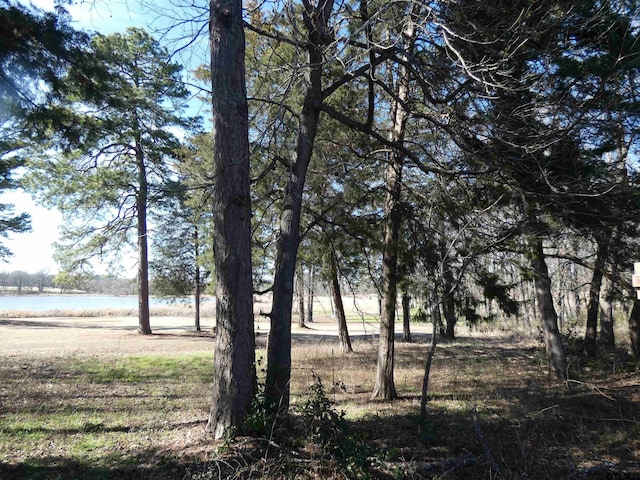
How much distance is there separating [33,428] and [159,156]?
53.9 ft

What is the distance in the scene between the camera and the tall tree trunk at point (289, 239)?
5.50 metres

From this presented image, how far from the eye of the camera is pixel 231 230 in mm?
5047

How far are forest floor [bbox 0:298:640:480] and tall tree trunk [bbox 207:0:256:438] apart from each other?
15.3 inches

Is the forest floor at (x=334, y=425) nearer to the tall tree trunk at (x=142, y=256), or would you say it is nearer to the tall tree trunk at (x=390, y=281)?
the tall tree trunk at (x=390, y=281)

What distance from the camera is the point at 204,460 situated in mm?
4457

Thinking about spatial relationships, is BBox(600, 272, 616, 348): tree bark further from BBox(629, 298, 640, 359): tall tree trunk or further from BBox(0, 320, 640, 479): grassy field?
BBox(0, 320, 640, 479): grassy field

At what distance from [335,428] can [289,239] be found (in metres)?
2.56

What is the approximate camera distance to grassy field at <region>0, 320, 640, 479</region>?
4.40 meters

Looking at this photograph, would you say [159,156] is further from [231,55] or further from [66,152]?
[231,55]

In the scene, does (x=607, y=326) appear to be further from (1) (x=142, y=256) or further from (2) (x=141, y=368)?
(1) (x=142, y=256)

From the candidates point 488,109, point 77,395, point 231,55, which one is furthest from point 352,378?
point 231,55

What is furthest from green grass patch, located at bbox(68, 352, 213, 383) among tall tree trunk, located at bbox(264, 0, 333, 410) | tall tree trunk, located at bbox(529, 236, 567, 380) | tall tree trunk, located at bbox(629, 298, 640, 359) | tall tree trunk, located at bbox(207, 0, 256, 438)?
tall tree trunk, located at bbox(629, 298, 640, 359)

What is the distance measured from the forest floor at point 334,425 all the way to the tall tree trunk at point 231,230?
0.39 metres

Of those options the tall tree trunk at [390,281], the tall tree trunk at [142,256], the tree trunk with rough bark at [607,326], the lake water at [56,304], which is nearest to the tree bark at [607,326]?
the tree trunk with rough bark at [607,326]
